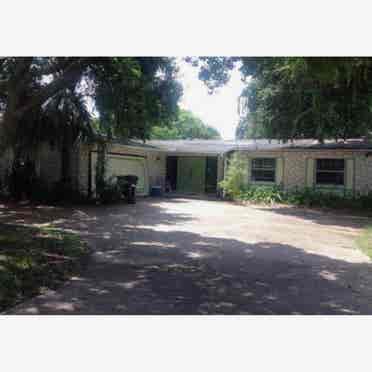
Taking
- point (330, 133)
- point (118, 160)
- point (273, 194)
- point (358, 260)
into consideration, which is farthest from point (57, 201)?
point (330, 133)

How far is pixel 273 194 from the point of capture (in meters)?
19.7

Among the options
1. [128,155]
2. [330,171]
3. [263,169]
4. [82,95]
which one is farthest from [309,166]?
[82,95]

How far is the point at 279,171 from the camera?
2094 cm

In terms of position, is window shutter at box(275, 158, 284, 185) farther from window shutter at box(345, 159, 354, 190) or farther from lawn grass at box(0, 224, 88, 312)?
lawn grass at box(0, 224, 88, 312)

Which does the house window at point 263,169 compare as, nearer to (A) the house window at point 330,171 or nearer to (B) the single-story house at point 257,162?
(B) the single-story house at point 257,162

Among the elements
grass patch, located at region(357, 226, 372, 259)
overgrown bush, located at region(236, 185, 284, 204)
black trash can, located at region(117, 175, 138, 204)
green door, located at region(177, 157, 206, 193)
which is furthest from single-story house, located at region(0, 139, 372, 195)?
grass patch, located at region(357, 226, 372, 259)

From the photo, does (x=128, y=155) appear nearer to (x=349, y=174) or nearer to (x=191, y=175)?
(x=191, y=175)

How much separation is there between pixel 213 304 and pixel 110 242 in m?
4.42

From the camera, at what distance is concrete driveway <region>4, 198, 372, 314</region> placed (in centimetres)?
490

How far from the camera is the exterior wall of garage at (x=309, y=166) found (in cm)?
1919

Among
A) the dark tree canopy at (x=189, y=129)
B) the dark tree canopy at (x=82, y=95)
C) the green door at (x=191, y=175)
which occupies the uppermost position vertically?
the dark tree canopy at (x=189, y=129)

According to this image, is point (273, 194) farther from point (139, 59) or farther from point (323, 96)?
point (139, 59)

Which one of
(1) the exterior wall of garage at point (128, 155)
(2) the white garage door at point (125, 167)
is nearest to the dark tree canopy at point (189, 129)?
(1) the exterior wall of garage at point (128, 155)

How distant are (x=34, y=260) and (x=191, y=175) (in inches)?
781
